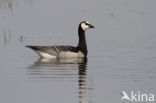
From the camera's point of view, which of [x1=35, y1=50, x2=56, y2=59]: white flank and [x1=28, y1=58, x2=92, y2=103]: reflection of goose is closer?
[x1=28, y1=58, x2=92, y2=103]: reflection of goose

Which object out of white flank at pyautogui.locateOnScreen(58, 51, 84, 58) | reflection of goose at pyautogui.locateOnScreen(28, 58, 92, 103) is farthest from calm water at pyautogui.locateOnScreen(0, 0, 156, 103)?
white flank at pyautogui.locateOnScreen(58, 51, 84, 58)

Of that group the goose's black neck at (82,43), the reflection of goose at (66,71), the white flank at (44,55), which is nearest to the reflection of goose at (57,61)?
the reflection of goose at (66,71)

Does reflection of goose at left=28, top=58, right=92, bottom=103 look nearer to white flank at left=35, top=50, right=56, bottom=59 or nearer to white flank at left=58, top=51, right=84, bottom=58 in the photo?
white flank at left=35, top=50, right=56, bottom=59

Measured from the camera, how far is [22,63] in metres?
20.7

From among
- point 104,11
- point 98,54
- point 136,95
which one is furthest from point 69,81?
point 104,11

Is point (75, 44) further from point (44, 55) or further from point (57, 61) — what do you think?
point (57, 61)

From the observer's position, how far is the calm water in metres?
16.7

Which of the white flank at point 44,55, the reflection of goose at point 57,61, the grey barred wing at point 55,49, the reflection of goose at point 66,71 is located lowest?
the reflection of goose at point 66,71

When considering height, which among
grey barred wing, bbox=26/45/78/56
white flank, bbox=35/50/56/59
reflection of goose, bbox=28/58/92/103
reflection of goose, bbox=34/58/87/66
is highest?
grey barred wing, bbox=26/45/78/56

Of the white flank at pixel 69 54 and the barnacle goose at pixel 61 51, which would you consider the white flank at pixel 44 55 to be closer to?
the barnacle goose at pixel 61 51

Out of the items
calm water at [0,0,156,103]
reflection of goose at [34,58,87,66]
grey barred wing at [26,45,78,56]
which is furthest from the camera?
grey barred wing at [26,45,78,56]

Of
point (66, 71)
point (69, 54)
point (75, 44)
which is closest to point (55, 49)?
point (69, 54)

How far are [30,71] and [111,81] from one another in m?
2.52

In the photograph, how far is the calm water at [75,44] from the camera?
16656 millimetres
